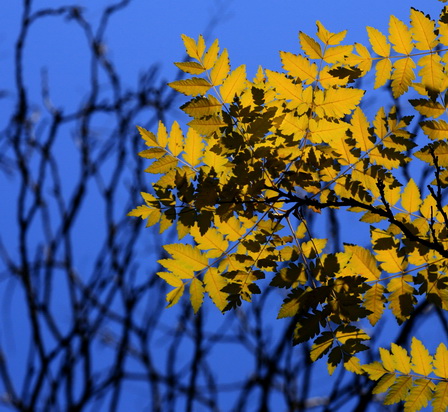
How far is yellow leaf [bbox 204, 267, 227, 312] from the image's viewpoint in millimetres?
1508

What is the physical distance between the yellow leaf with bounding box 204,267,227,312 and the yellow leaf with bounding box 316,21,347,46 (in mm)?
683

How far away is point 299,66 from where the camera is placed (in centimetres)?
140

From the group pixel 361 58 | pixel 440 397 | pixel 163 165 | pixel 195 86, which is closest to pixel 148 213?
pixel 163 165

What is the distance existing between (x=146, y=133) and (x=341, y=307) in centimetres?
70

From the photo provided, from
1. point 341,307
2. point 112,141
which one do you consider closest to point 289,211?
point 341,307

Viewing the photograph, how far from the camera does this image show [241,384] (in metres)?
3.78

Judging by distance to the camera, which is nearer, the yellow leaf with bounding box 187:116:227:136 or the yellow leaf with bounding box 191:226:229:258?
the yellow leaf with bounding box 187:116:227:136

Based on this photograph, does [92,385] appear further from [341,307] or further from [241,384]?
[341,307]

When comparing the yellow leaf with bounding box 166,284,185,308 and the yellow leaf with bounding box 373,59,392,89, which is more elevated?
the yellow leaf with bounding box 373,59,392,89

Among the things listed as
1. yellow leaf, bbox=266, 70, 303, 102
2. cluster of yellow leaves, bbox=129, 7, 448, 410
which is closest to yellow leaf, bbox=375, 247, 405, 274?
Answer: cluster of yellow leaves, bbox=129, 7, 448, 410

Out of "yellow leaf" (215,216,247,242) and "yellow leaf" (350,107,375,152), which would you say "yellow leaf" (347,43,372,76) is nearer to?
"yellow leaf" (350,107,375,152)

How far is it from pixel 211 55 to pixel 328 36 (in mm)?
308

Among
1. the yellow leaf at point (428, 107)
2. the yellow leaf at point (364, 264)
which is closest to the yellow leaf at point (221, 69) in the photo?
the yellow leaf at point (428, 107)

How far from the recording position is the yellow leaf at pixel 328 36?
1.40 meters
